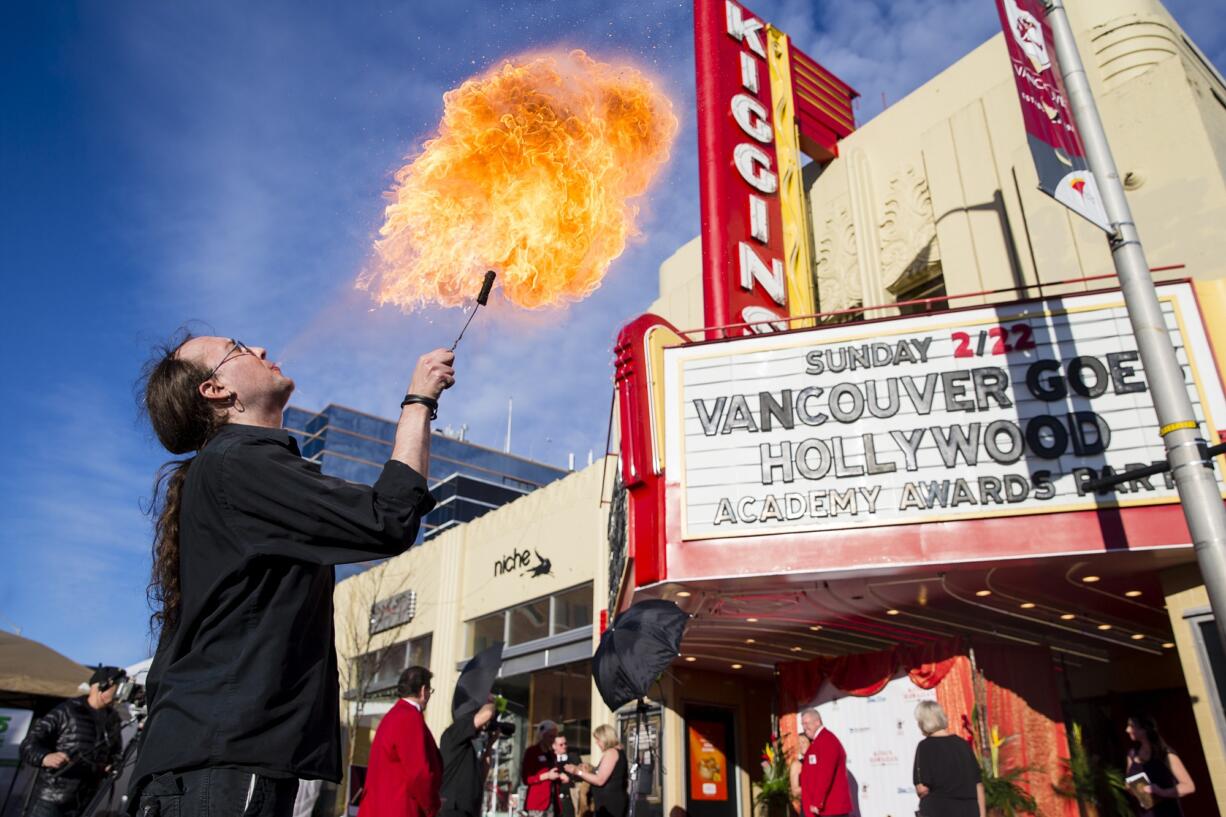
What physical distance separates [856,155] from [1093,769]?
12026 millimetres

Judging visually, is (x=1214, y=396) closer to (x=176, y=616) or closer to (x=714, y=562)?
(x=714, y=562)

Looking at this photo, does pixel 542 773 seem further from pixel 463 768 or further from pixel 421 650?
pixel 421 650

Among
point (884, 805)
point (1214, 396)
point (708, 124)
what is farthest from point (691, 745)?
point (708, 124)

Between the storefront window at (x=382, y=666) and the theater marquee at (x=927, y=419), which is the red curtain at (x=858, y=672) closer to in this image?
the theater marquee at (x=927, y=419)

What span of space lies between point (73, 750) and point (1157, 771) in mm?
11703

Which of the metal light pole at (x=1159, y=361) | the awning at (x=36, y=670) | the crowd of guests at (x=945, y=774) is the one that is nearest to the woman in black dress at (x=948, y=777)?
the crowd of guests at (x=945, y=774)

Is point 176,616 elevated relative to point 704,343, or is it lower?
lower

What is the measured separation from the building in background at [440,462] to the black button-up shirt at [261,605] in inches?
2705

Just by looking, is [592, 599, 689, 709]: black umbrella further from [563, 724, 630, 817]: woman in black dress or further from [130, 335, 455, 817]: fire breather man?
[130, 335, 455, 817]: fire breather man

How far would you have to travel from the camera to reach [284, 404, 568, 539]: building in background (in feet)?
255

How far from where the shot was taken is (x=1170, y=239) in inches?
436

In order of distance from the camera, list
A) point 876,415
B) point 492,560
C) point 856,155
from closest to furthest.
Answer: point 876,415
point 856,155
point 492,560

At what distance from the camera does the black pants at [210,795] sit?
181 cm

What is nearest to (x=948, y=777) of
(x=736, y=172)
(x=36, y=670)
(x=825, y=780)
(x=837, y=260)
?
(x=825, y=780)
